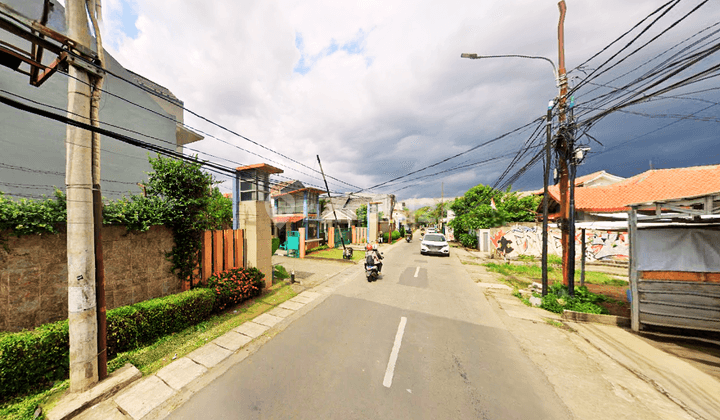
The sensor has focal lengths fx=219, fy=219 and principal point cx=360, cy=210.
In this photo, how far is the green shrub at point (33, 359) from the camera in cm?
301

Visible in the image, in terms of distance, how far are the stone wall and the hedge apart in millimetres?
599

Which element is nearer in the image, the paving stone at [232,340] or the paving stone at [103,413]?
the paving stone at [103,413]

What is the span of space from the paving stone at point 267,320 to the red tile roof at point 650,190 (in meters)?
14.3

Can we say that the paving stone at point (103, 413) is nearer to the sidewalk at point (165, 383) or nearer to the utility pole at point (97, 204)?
the sidewalk at point (165, 383)

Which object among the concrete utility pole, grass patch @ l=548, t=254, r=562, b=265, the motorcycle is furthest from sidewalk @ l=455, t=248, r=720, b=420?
grass patch @ l=548, t=254, r=562, b=265

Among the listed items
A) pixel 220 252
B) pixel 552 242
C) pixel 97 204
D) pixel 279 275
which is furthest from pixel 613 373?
pixel 552 242

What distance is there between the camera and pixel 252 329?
525cm

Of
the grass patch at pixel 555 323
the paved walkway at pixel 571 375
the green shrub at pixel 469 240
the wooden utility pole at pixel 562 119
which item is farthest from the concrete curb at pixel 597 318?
the green shrub at pixel 469 240

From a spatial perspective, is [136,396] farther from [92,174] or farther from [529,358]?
[529,358]

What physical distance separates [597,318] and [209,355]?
9196 millimetres

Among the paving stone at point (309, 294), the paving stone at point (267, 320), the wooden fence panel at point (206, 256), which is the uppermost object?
the wooden fence panel at point (206, 256)

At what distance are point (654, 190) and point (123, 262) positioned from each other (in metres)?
22.7

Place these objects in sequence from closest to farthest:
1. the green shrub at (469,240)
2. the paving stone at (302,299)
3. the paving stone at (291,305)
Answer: the paving stone at (291,305) < the paving stone at (302,299) < the green shrub at (469,240)

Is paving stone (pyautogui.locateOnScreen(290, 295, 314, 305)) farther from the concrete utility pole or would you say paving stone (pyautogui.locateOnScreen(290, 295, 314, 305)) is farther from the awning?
the awning
